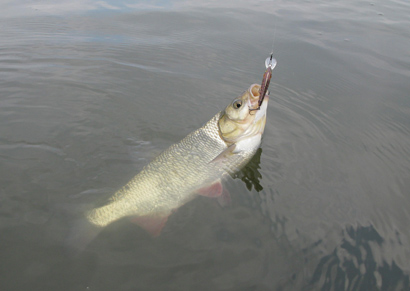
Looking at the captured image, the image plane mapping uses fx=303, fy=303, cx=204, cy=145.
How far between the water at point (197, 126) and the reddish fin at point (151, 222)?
0.08 meters

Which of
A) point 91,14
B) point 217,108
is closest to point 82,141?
point 217,108

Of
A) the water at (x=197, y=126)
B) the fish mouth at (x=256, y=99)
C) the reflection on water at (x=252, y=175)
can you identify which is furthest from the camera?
the reflection on water at (x=252, y=175)

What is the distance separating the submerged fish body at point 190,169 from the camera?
311 cm

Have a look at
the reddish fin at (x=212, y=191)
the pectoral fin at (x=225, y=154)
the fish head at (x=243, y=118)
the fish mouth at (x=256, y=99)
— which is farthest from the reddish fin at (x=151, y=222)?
the fish mouth at (x=256, y=99)

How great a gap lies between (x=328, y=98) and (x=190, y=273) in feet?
14.1

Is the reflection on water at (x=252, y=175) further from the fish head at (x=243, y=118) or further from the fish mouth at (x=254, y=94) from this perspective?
the fish mouth at (x=254, y=94)

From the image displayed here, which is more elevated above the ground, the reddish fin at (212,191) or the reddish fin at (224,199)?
the reddish fin at (212,191)

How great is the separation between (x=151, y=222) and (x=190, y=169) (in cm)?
72

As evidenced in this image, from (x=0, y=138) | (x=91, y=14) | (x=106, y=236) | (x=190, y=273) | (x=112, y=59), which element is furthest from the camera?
(x=91, y=14)

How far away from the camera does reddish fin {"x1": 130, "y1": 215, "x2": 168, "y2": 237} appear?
3049 millimetres

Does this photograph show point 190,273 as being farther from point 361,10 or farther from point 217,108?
point 361,10

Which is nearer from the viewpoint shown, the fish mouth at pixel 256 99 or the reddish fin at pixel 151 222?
the reddish fin at pixel 151 222

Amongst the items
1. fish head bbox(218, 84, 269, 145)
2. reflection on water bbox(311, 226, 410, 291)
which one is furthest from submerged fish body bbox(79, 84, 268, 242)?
reflection on water bbox(311, 226, 410, 291)

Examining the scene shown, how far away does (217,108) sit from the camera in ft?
17.1
